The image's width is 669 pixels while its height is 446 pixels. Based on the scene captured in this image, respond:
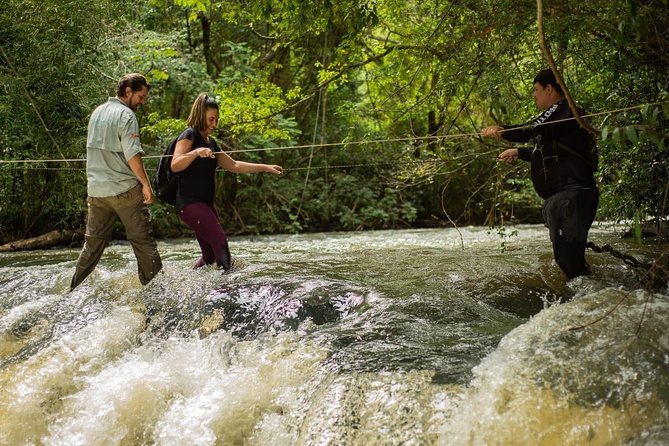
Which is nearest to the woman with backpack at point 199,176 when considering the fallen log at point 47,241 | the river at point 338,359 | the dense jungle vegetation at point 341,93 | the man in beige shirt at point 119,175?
the man in beige shirt at point 119,175

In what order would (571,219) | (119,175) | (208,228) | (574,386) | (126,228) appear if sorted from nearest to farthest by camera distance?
(574,386), (571,219), (119,175), (126,228), (208,228)

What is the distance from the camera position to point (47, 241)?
10.4 meters

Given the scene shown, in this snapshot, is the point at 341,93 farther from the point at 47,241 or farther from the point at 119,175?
the point at 119,175

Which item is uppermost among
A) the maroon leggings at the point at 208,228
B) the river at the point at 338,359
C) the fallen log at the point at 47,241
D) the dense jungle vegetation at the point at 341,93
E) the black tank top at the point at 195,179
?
the dense jungle vegetation at the point at 341,93

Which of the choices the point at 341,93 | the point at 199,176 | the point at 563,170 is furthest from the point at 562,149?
the point at 341,93

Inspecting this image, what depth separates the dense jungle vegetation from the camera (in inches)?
192

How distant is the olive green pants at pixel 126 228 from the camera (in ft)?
16.2

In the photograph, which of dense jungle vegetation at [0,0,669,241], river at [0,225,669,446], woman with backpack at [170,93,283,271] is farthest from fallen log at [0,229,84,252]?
woman with backpack at [170,93,283,271]

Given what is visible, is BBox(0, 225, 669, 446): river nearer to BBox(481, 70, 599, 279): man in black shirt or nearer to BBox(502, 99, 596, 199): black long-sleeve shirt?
BBox(481, 70, 599, 279): man in black shirt

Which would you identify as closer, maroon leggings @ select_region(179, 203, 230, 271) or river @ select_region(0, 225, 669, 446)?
river @ select_region(0, 225, 669, 446)

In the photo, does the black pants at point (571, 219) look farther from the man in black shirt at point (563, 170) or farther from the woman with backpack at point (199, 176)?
the woman with backpack at point (199, 176)

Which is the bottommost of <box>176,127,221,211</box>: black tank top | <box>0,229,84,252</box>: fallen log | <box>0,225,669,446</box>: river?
<box>0,225,669,446</box>: river

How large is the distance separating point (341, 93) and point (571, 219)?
11.8m

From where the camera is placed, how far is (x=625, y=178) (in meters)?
5.26
